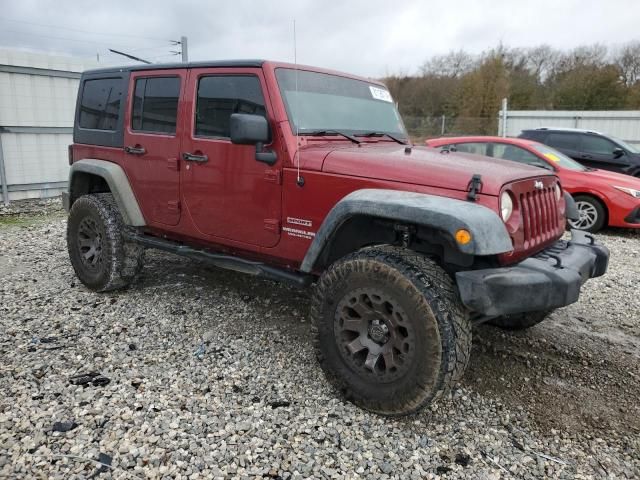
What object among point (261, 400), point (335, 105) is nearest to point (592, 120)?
point (335, 105)

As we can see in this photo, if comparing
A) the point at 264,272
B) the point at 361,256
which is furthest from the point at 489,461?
the point at 264,272

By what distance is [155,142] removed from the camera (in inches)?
159

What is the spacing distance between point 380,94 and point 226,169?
4.73ft

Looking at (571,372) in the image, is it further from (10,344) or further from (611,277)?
(10,344)

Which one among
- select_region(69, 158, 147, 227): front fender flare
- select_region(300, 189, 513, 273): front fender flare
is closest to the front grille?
select_region(300, 189, 513, 273): front fender flare

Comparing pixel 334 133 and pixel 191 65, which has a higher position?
pixel 191 65

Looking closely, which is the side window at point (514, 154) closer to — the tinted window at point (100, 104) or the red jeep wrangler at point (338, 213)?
the red jeep wrangler at point (338, 213)

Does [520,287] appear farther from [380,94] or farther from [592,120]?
[592,120]

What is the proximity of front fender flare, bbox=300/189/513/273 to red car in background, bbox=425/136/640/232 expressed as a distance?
473 cm

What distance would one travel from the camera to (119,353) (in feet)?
11.6

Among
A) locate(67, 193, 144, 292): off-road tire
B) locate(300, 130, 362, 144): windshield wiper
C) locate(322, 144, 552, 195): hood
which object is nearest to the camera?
locate(322, 144, 552, 195): hood

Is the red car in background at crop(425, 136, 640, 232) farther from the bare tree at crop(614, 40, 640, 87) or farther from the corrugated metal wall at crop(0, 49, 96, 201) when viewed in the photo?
the bare tree at crop(614, 40, 640, 87)

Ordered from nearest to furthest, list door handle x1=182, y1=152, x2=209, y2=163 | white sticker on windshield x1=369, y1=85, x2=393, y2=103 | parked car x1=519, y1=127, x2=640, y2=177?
door handle x1=182, y1=152, x2=209, y2=163, white sticker on windshield x1=369, y1=85, x2=393, y2=103, parked car x1=519, y1=127, x2=640, y2=177

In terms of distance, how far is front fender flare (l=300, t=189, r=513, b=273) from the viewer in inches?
94.3
